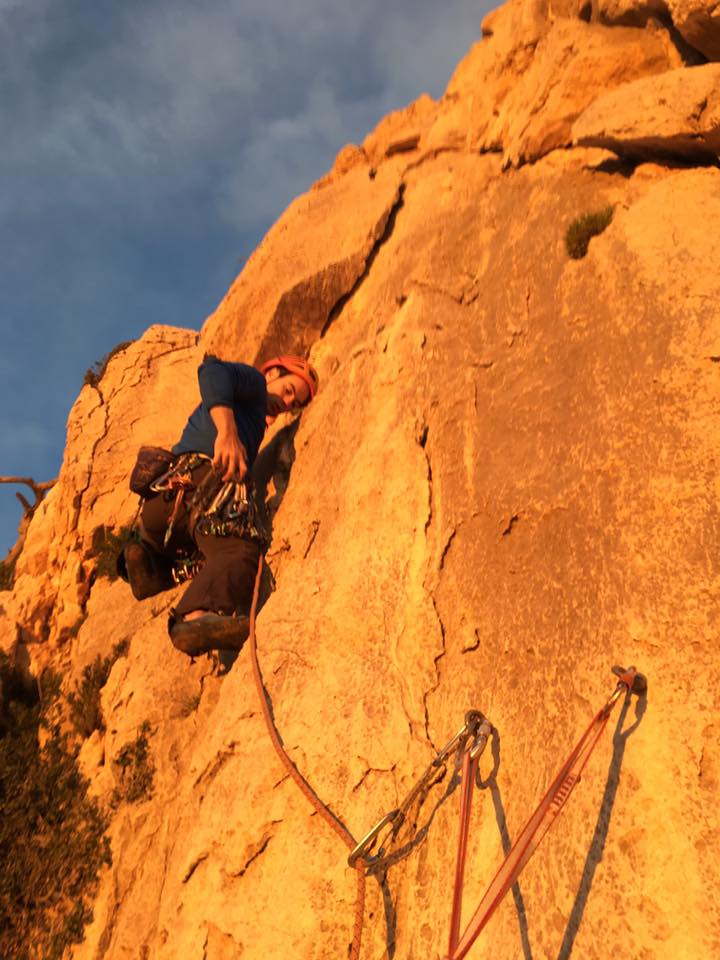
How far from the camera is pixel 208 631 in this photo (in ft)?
17.0

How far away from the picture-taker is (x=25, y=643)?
8094 millimetres

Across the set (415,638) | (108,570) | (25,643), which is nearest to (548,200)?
(415,638)

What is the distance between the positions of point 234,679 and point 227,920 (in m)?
1.47

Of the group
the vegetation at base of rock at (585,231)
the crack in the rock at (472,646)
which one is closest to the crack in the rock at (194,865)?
the crack in the rock at (472,646)

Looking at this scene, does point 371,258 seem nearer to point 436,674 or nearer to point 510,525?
point 510,525

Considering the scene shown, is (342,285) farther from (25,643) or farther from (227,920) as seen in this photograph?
(227,920)

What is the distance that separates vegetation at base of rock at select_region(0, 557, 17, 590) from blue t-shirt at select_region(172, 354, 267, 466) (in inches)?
187

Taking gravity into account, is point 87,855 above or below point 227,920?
above

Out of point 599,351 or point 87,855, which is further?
point 87,855

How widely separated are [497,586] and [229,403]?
2.85 meters

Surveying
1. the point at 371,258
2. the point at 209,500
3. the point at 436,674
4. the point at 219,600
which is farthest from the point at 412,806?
the point at 371,258

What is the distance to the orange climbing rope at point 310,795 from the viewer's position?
333 centimetres

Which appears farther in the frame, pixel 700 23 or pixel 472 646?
pixel 700 23

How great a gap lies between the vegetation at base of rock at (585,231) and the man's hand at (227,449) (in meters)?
2.95
